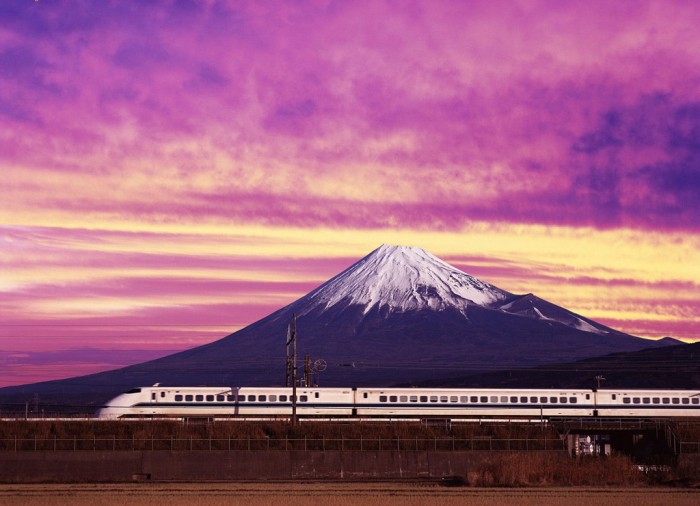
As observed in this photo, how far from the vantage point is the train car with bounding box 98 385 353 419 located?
3354 inches

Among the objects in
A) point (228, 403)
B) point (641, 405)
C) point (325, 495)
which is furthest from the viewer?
point (641, 405)

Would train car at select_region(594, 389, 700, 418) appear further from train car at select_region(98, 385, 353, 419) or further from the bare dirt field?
the bare dirt field

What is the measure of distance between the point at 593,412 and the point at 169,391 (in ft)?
113

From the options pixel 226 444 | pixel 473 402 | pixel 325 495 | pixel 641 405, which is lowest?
pixel 325 495

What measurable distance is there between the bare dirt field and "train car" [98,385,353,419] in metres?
25.8

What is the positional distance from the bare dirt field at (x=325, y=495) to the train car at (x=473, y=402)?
27200 mm

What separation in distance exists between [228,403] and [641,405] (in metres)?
34.2

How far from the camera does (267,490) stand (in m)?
54.9

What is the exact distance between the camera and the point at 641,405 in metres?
90.0

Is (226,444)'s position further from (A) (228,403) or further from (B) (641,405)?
(B) (641,405)

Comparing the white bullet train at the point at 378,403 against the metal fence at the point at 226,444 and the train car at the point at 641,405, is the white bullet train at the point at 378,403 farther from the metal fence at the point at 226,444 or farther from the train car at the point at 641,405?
the metal fence at the point at 226,444

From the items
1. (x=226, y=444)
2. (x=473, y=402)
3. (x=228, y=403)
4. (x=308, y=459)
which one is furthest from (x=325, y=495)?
(x=473, y=402)

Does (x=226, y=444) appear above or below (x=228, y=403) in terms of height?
below

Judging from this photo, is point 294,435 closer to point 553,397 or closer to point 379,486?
point 379,486
